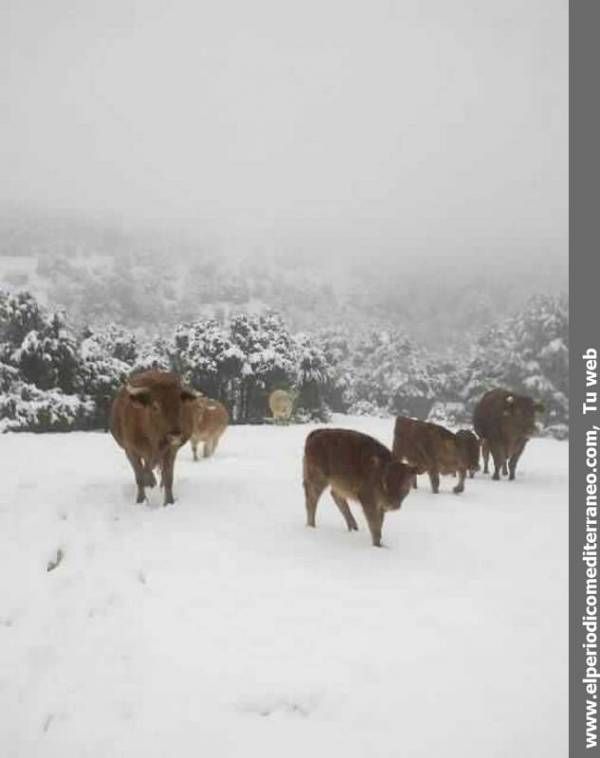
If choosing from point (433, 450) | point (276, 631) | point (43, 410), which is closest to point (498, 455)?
point (433, 450)

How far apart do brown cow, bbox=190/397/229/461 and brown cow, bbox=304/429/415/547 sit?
417 cm

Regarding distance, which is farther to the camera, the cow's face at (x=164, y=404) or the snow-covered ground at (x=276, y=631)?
the cow's face at (x=164, y=404)

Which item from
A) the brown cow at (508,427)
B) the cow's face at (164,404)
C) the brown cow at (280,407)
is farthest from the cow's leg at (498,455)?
the brown cow at (280,407)

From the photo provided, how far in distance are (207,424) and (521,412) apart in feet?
16.4

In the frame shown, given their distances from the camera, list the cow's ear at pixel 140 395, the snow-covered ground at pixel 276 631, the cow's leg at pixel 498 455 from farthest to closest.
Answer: the cow's leg at pixel 498 455 → the cow's ear at pixel 140 395 → the snow-covered ground at pixel 276 631

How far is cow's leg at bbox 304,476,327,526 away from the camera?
614 centimetres

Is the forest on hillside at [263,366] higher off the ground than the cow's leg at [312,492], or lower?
higher

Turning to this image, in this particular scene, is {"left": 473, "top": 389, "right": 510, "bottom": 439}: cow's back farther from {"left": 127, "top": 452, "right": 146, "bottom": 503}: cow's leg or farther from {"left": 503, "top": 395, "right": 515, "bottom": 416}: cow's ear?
{"left": 127, "top": 452, "right": 146, "bottom": 503}: cow's leg

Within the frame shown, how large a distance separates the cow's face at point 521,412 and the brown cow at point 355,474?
4437mm

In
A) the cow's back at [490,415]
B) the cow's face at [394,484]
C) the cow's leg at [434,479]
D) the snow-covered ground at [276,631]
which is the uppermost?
the cow's back at [490,415]

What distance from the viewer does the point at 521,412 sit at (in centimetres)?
975

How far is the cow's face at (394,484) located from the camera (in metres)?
5.73

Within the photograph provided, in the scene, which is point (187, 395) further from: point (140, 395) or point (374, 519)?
point (374, 519)

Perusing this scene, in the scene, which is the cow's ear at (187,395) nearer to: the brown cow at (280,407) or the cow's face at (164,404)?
the cow's face at (164,404)
